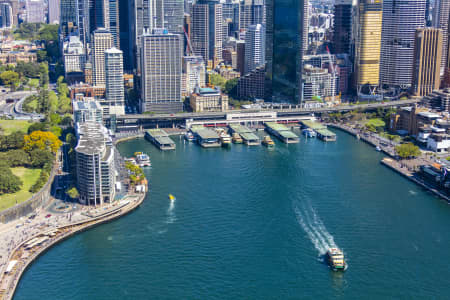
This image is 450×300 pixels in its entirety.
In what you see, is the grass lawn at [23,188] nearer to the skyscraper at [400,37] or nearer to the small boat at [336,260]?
the small boat at [336,260]

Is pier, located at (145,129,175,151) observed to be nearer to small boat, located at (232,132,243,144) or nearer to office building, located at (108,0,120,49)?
small boat, located at (232,132,243,144)

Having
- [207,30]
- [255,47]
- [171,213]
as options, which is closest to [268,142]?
[171,213]

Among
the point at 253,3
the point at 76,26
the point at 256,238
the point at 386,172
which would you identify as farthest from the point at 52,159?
the point at 253,3

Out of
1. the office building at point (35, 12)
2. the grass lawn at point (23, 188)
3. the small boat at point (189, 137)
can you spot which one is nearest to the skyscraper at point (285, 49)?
the small boat at point (189, 137)

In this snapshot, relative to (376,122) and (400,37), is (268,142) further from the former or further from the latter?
(400,37)

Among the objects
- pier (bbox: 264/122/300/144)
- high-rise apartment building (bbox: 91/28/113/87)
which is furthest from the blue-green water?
high-rise apartment building (bbox: 91/28/113/87)
